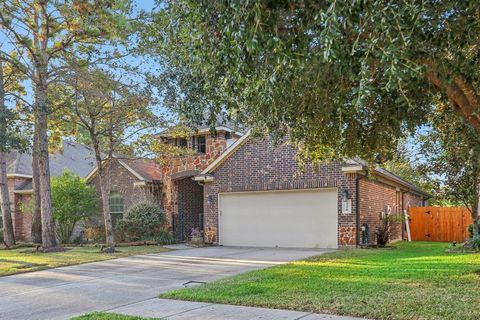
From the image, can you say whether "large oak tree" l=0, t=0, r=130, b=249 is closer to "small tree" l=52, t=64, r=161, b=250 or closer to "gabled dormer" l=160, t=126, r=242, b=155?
"small tree" l=52, t=64, r=161, b=250

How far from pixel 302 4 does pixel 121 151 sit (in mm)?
13786

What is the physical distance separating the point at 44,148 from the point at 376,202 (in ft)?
40.7

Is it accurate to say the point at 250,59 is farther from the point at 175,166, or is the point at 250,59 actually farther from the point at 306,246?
the point at 175,166

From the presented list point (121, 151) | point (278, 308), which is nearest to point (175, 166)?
point (121, 151)

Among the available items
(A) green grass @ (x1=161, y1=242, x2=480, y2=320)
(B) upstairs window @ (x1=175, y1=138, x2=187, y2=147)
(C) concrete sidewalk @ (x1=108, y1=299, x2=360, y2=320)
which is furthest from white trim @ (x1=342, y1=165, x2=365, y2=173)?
(C) concrete sidewalk @ (x1=108, y1=299, x2=360, y2=320)

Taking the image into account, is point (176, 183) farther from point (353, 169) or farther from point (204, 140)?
point (353, 169)

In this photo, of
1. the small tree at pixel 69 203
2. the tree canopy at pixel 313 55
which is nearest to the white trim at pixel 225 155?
the small tree at pixel 69 203

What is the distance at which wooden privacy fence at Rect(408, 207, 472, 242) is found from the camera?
2162cm

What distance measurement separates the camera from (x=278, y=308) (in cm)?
675

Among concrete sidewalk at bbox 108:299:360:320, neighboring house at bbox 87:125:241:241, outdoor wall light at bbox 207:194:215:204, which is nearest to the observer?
concrete sidewalk at bbox 108:299:360:320

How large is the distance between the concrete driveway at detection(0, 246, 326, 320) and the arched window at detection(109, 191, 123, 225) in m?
7.32

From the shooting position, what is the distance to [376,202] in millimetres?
18188

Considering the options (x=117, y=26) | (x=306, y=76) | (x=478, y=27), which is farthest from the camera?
(x=117, y=26)

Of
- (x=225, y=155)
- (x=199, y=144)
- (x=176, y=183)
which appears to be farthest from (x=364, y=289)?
(x=176, y=183)
